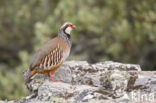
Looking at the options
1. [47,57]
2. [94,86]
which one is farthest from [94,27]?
[94,86]

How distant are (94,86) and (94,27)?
35.6 ft

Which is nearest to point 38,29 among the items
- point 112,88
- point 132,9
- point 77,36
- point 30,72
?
point 77,36

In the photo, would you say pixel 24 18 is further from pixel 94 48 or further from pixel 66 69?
pixel 66 69

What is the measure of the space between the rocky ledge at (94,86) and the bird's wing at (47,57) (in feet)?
0.92

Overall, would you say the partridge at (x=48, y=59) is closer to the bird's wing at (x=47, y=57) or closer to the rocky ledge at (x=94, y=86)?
the bird's wing at (x=47, y=57)

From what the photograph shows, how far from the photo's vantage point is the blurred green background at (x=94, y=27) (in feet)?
55.3

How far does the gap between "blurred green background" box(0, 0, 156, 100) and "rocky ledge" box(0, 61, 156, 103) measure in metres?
7.49

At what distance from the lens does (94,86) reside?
7297 mm

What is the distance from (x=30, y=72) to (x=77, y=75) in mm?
1038

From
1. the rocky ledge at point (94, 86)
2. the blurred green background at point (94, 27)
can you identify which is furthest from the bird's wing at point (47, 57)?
the blurred green background at point (94, 27)

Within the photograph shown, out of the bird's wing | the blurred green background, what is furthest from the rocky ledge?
the blurred green background

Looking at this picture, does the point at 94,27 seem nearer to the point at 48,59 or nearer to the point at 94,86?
the point at 48,59

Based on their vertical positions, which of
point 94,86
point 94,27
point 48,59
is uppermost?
point 94,27

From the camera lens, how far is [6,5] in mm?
23375
